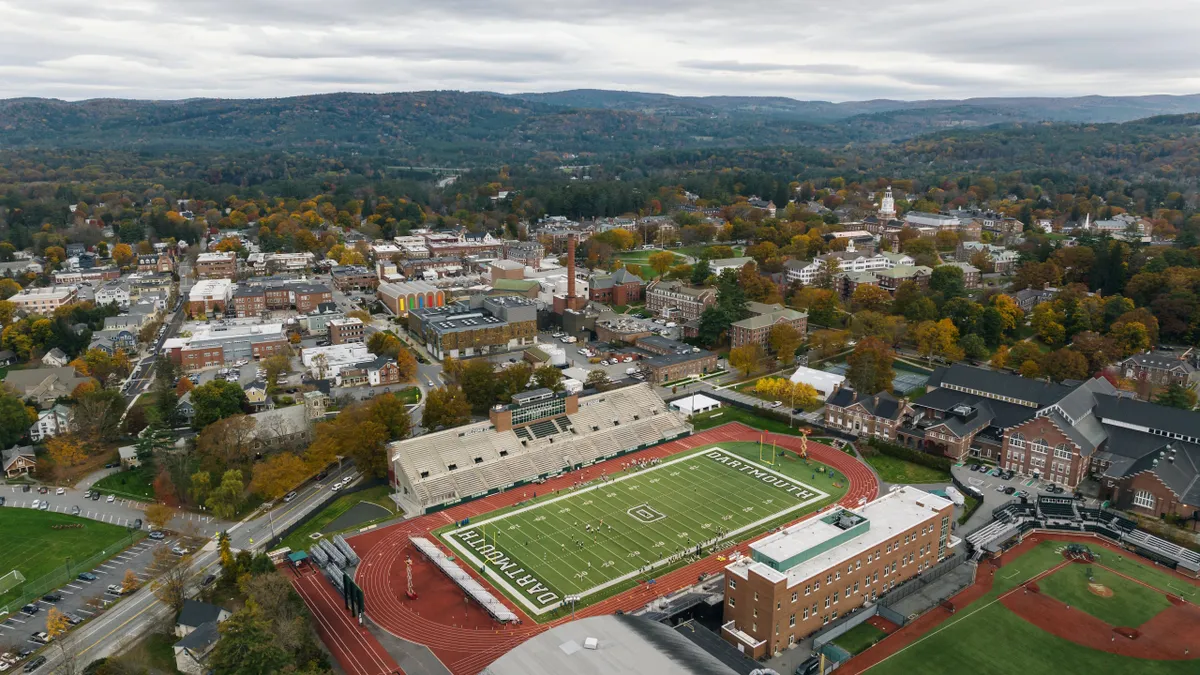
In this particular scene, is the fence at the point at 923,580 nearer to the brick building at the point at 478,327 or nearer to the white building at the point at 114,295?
Answer: the brick building at the point at 478,327

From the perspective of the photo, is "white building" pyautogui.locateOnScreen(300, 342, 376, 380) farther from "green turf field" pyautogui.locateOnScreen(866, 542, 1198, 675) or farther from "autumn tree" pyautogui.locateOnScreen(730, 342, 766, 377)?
"green turf field" pyautogui.locateOnScreen(866, 542, 1198, 675)

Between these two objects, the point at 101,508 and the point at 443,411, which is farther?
the point at 443,411

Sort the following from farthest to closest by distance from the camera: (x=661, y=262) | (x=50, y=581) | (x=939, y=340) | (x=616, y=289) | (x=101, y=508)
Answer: (x=661, y=262), (x=616, y=289), (x=939, y=340), (x=101, y=508), (x=50, y=581)

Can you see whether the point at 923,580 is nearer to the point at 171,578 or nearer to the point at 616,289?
the point at 171,578

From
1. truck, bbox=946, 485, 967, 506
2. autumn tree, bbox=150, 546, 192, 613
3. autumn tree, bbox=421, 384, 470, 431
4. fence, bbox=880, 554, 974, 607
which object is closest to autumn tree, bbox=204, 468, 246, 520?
autumn tree, bbox=150, 546, 192, 613

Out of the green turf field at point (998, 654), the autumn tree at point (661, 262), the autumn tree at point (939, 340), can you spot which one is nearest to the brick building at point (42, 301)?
the autumn tree at point (661, 262)

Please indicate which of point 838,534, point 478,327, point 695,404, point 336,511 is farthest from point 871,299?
point 336,511
